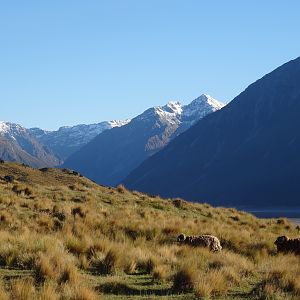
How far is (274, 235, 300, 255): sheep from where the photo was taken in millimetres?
18487

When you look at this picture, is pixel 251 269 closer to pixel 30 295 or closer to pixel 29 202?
pixel 30 295

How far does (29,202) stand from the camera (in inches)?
984

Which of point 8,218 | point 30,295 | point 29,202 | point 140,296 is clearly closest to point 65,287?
point 30,295

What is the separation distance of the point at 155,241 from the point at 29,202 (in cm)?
793

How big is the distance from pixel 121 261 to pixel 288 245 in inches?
301

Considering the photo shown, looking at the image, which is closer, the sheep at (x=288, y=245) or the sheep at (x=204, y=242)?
the sheep at (x=204, y=242)

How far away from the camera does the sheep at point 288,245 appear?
18.5 metres

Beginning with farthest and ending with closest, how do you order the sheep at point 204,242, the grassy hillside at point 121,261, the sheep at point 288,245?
the sheep at point 288,245
the sheep at point 204,242
the grassy hillside at point 121,261

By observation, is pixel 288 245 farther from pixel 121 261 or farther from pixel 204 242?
pixel 121 261

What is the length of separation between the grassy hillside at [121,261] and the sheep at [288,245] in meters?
0.54

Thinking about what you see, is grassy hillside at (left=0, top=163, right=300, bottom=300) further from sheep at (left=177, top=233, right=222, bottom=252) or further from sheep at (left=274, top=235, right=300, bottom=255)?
sheep at (left=177, top=233, right=222, bottom=252)

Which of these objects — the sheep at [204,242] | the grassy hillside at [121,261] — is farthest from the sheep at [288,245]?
the sheep at [204,242]

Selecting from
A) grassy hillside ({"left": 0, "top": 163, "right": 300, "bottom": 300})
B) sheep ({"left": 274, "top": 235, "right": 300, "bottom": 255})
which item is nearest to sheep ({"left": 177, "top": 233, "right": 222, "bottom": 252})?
grassy hillside ({"left": 0, "top": 163, "right": 300, "bottom": 300})

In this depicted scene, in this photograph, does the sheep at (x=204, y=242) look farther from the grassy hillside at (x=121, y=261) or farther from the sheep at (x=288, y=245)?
the sheep at (x=288, y=245)
